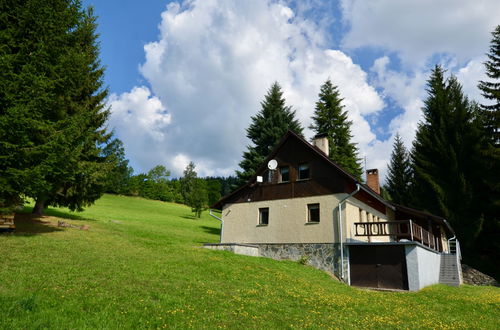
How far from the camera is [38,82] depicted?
46.1ft

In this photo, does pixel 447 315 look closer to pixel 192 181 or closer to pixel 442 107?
pixel 442 107

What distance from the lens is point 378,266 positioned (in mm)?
18344

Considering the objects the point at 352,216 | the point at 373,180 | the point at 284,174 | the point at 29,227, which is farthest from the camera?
the point at 373,180

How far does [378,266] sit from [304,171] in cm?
697

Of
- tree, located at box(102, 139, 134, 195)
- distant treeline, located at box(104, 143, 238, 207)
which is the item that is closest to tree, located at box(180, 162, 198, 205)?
distant treeline, located at box(104, 143, 238, 207)

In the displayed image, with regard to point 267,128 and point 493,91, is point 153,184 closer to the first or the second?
point 267,128

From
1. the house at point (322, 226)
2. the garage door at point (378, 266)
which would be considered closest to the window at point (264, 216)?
the house at point (322, 226)

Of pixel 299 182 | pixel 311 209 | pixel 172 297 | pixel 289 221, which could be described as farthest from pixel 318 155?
pixel 172 297

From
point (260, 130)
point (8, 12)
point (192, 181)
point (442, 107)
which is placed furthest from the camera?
point (192, 181)

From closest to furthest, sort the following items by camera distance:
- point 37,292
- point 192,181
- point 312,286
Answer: point 37,292, point 312,286, point 192,181

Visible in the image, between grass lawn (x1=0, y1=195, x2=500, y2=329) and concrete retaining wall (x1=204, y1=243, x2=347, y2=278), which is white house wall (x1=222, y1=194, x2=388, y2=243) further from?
grass lawn (x1=0, y1=195, x2=500, y2=329)

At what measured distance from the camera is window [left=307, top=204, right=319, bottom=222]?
67.5 ft

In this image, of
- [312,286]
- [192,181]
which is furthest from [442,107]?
[192,181]

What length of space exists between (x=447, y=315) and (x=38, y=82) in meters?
17.5
